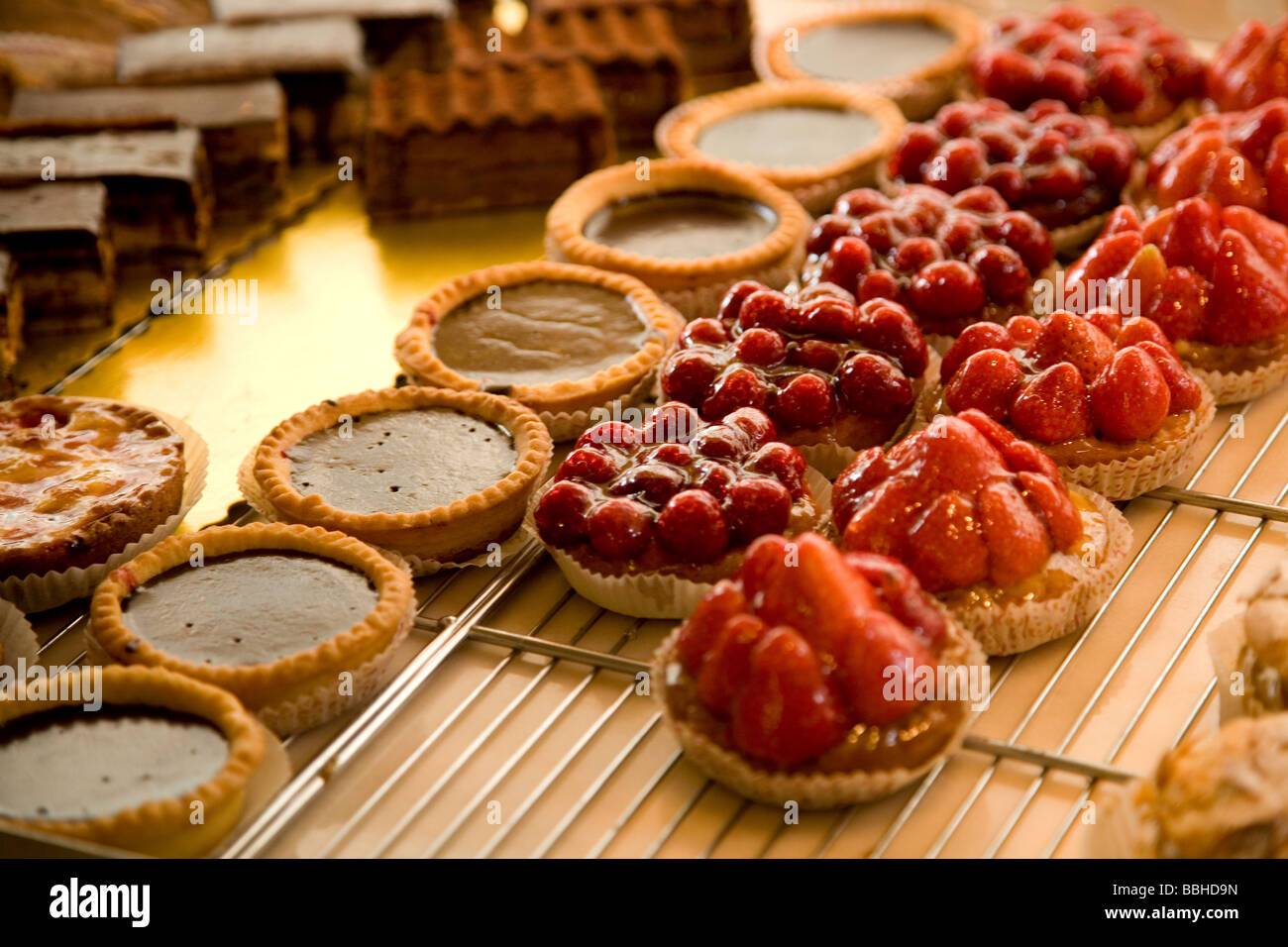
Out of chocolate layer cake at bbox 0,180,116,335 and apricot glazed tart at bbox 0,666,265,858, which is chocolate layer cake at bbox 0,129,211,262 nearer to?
chocolate layer cake at bbox 0,180,116,335

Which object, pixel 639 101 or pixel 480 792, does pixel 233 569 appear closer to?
pixel 480 792

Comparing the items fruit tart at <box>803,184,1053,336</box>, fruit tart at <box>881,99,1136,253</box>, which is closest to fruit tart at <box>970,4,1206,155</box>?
fruit tart at <box>881,99,1136,253</box>

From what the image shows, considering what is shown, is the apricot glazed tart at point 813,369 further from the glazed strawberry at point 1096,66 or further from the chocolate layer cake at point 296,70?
the chocolate layer cake at point 296,70

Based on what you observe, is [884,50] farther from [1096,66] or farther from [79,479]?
[79,479]

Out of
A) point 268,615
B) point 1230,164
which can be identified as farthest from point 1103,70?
point 268,615
